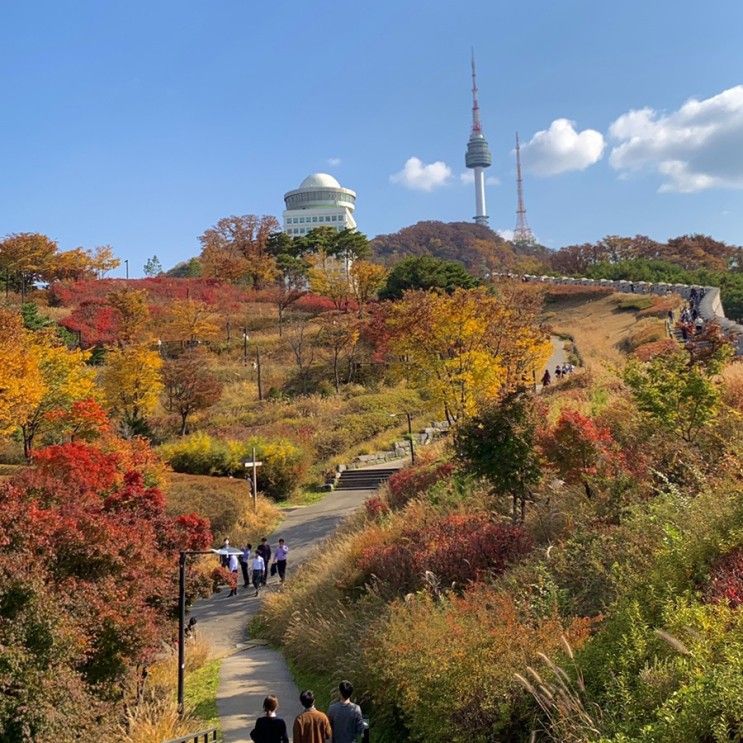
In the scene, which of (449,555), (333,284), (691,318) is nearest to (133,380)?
(449,555)

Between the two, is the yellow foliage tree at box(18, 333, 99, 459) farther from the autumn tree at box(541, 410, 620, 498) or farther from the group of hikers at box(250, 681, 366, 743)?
the group of hikers at box(250, 681, 366, 743)

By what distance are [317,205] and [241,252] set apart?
63.3 metres

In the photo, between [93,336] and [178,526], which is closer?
[178,526]

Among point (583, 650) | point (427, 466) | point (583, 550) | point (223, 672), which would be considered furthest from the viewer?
point (427, 466)

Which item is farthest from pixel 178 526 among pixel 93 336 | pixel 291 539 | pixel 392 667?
pixel 93 336

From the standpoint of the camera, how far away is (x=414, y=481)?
19078mm

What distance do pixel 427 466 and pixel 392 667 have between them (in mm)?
12608

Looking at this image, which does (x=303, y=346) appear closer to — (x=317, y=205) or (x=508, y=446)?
(x=508, y=446)

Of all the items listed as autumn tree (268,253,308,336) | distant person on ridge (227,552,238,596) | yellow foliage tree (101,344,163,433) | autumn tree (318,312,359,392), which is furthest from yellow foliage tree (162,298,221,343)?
distant person on ridge (227,552,238,596)

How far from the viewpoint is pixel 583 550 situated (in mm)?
9211

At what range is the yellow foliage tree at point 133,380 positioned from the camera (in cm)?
3212

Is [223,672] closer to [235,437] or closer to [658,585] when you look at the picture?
[658,585]

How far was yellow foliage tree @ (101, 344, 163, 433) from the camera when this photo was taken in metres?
32.1

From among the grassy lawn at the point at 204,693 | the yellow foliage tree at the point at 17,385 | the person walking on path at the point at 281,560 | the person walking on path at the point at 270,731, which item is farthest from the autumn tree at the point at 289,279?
the person walking on path at the point at 270,731
